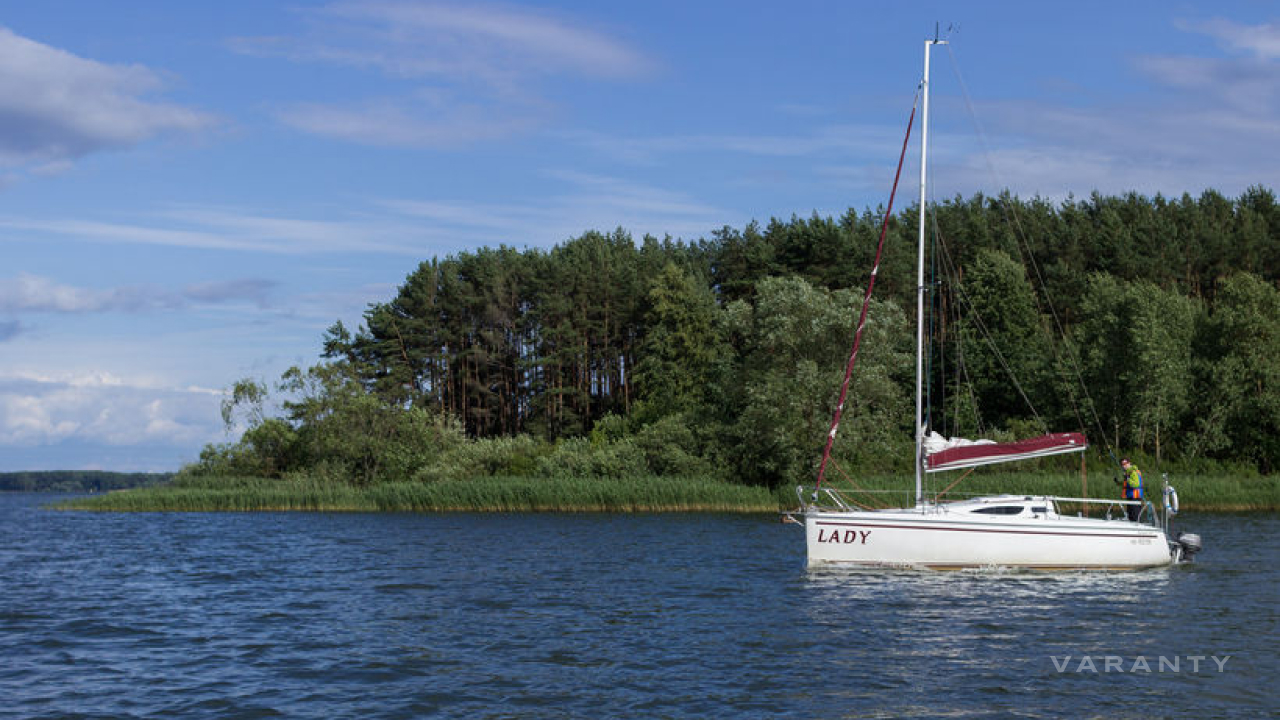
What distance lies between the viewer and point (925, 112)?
32.1 meters

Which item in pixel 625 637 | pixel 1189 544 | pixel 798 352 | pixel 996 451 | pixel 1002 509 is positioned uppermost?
pixel 798 352

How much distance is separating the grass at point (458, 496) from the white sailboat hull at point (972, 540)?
2378 centimetres

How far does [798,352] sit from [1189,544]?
113 ft

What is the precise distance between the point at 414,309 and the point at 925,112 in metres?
71.6

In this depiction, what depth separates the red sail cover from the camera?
1199 inches

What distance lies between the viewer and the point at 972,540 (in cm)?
2922

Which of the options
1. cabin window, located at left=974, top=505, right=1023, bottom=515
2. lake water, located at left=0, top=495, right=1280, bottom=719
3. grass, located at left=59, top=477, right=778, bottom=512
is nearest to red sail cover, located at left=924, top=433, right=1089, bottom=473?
cabin window, located at left=974, top=505, right=1023, bottom=515

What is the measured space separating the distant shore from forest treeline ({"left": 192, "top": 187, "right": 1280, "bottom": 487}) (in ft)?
17.4

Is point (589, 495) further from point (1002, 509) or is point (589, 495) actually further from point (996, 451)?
point (1002, 509)

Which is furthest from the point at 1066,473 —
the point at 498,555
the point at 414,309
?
the point at 414,309

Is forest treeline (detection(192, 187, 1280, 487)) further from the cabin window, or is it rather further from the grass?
the cabin window

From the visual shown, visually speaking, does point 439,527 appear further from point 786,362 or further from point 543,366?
point 543,366

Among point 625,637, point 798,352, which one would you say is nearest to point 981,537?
point 625,637

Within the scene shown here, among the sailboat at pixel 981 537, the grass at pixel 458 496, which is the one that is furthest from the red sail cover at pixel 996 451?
the grass at pixel 458 496
